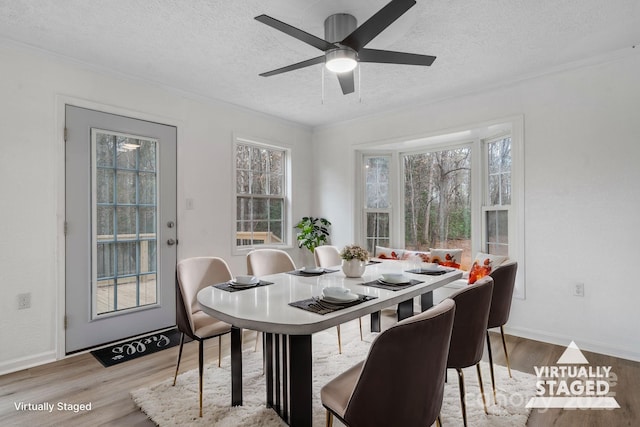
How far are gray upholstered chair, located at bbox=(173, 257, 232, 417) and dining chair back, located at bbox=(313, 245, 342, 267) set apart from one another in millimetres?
1059

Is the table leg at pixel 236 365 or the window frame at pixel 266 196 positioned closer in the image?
the table leg at pixel 236 365

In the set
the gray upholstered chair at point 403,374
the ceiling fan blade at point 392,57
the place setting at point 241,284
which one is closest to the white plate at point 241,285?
the place setting at point 241,284

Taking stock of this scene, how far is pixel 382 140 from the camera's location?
173 inches

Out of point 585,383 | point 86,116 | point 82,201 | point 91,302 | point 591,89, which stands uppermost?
point 591,89

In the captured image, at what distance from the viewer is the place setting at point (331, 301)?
1.60 metres

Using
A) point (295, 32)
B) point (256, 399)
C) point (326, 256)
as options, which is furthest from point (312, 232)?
point (295, 32)

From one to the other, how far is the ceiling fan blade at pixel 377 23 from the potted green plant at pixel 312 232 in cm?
302

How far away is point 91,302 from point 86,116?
1.60 m

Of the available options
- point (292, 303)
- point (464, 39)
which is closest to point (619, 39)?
point (464, 39)

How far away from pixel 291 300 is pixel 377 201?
3219 mm

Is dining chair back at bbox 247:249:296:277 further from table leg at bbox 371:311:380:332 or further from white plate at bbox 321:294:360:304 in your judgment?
white plate at bbox 321:294:360:304

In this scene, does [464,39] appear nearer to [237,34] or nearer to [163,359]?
[237,34]

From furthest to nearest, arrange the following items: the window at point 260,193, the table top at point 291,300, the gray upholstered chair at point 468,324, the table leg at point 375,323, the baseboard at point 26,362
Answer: the window at point 260,193 → the table leg at point 375,323 → the baseboard at point 26,362 → the gray upholstered chair at point 468,324 → the table top at point 291,300

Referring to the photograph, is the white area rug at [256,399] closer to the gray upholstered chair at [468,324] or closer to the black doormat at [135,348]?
the gray upholstered chair at [468,324]
